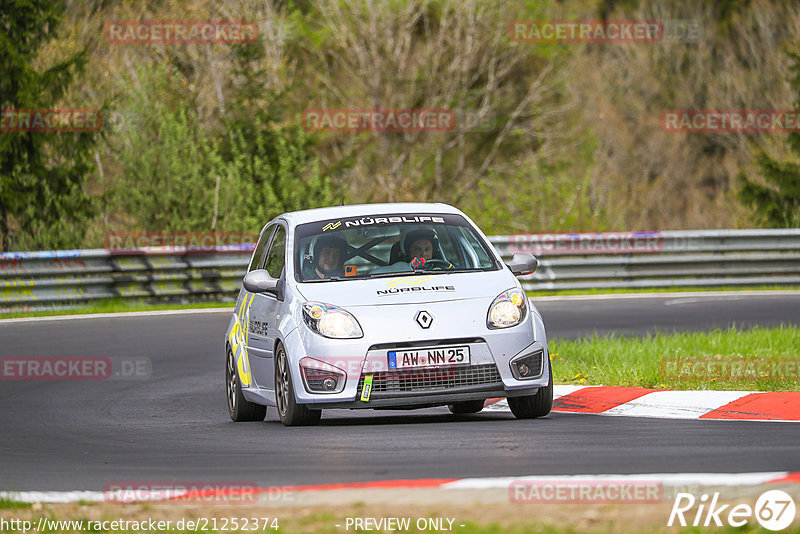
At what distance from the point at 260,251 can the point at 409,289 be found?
2.59m

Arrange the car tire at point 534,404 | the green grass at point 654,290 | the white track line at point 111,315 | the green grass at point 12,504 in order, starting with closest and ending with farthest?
the green grass at point 12,504
the car tire at point 534,404
the white track line at point 111,315
the green grass at point 654,290

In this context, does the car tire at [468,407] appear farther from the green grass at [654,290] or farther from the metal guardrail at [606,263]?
the green grass at [654,290]

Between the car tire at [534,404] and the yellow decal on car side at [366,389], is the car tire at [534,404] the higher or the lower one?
the lower one

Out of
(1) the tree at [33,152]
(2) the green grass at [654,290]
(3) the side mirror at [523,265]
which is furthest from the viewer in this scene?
(1) the tree at [33,152]

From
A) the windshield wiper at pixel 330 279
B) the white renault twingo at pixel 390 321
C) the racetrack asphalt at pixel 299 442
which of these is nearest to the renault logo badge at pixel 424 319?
the white renault twingo at pixel 390 321

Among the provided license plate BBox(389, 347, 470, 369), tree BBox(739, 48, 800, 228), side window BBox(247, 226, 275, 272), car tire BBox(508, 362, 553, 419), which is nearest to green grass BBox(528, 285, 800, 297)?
tree BBox(739, 48, 800, 228)

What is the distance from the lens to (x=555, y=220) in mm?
28141

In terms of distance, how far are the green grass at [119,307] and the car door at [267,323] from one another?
10933 mm

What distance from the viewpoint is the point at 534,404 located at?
31.4 feet

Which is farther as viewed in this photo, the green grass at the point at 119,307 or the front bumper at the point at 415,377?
the green grass at the point at 119,307

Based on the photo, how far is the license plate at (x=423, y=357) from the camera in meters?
9.05

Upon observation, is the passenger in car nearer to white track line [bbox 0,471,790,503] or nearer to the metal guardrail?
white track line [bbox 0,471,790,503]

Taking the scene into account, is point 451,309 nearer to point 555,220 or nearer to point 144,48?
point 555,220

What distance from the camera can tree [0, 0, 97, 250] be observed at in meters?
24.8
